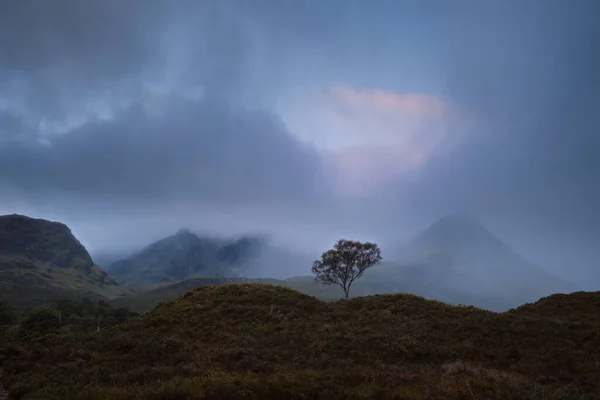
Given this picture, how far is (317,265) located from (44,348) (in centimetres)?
5436

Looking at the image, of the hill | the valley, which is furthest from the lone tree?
the hill

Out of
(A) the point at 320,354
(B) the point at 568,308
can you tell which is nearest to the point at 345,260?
(B) the point at 568,308

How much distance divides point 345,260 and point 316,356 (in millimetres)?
50379

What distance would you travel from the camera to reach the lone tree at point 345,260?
245 ft

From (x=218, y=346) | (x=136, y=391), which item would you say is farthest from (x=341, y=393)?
(x=218, y=346)

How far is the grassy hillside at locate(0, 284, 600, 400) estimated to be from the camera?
1617 centimetres

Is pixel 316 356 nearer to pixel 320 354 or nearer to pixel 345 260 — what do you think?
pixel 320 354

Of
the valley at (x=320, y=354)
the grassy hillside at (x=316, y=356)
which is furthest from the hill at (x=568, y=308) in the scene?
the grassy hillside at (x=316, y=356)

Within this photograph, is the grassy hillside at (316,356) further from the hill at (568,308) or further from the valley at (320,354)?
the hill at (568,308)

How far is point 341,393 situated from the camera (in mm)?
15562

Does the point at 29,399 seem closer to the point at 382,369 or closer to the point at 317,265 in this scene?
the point at 382,369

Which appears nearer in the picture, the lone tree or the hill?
the hill

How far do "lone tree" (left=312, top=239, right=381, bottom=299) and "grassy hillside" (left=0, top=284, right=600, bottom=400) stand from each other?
96.9 ft

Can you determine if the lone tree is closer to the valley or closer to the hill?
the valley
